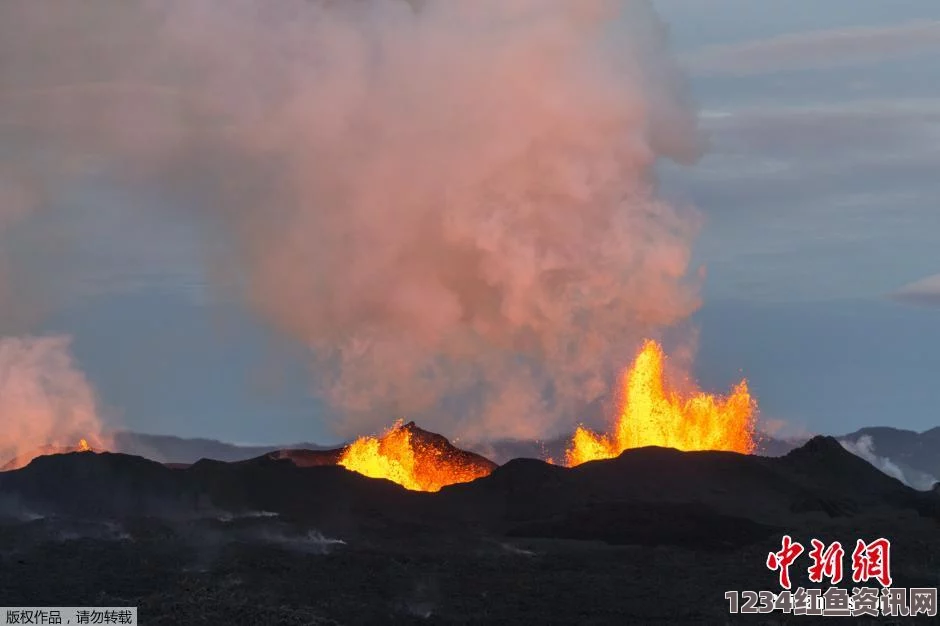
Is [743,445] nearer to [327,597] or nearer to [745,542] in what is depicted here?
[745,542]

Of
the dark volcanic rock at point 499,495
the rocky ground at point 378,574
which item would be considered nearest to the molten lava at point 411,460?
the dark volcanic rock at point 499,495

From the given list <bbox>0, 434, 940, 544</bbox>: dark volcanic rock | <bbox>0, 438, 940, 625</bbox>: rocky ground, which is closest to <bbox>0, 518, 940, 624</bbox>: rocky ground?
<bbox>0, 438, 940, 625</bbox>: rocky ground

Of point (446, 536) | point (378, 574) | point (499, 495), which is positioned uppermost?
point (499, 495)

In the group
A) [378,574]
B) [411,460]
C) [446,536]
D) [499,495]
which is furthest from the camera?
[411,460]

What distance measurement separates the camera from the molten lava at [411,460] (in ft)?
418

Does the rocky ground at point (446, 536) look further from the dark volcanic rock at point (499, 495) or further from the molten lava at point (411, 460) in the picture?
the molten lava at point (411, 460)

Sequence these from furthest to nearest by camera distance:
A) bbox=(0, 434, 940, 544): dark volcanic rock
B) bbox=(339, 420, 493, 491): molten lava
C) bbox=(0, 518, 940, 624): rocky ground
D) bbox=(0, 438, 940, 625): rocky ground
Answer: bbox=(339, 420, 493, 491): molten lava, bbox=(0, 434, 940, 544): dark volcanic rock, bbox=(0, 438, 940, 625): rocky ground, bbox=(0, 518, 940, 624): rocky ground

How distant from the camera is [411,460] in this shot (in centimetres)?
12888

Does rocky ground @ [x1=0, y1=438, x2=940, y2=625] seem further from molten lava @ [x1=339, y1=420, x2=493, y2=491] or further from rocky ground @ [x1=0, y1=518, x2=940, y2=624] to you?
molten lava @ [x1=339, y1=420, x2=493, y2=491]

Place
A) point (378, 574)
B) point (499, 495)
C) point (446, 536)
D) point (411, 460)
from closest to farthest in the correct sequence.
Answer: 1. point (378, 574)
2. point (446, 536)
3. point (499, 495)
4. point (411, 460)

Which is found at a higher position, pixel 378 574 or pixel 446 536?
pixel 446 536

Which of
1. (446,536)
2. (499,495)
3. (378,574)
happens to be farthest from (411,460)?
(378,574)

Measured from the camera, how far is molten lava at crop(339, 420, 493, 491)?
5015 inches

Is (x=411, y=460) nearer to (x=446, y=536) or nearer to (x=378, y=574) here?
(x=446, y=536)
